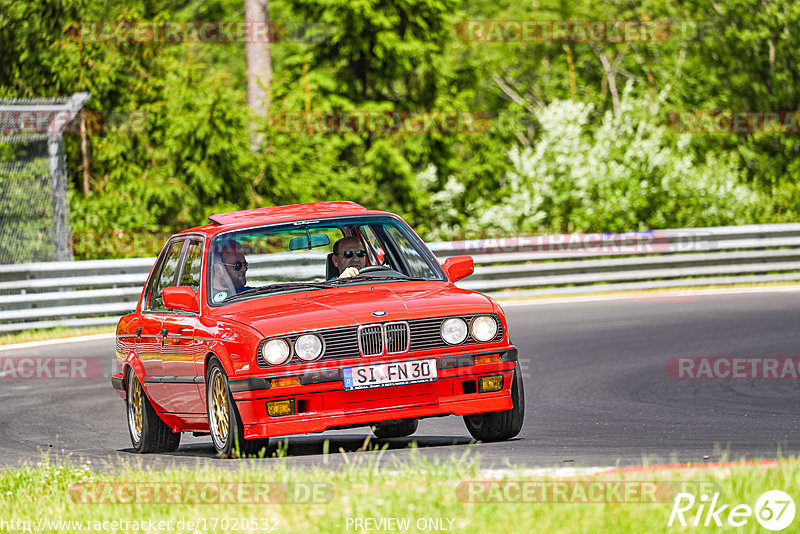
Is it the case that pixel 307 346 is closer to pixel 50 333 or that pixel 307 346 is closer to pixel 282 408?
pixel 282 408

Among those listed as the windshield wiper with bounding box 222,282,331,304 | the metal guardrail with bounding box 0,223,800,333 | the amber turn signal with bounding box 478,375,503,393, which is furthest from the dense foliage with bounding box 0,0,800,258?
the amber turn signal with bounding box 478,375,503,393

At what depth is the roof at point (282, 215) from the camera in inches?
341

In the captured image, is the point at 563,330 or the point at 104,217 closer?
the point at 563,330

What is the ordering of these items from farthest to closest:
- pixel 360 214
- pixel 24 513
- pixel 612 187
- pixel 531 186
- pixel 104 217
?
pixel 531 186, pixel 612 187, pixel 104 217, pixel 360 214, pixel 24 513

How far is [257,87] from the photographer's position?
29.4m

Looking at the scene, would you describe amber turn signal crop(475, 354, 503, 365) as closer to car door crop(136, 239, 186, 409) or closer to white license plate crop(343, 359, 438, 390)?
white license plate crop(343, 359, 438, 390)

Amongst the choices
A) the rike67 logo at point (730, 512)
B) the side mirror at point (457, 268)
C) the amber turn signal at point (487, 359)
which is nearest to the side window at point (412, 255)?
the side mirror at point (457, 268)

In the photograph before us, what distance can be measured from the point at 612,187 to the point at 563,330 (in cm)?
1122

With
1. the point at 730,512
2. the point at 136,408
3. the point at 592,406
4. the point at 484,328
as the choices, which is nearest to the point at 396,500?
the point at 730,512

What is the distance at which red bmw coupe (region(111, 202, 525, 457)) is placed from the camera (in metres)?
7.35

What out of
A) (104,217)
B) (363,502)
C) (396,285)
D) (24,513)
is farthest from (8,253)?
(363,502)

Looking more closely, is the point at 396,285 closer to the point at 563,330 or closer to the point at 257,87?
the point at 563,330

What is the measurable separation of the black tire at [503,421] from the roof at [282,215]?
1.63m

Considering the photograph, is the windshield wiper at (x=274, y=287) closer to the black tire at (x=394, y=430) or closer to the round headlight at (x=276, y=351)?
the round headlight at (x=276, y=351)
